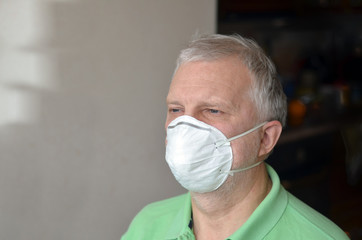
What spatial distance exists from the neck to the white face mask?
3 cm

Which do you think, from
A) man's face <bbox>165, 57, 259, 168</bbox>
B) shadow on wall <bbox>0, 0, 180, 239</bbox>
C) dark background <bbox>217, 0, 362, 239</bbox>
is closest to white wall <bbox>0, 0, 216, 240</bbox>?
shadow on wall <bbox>0, 0, 180, 239</bbox>

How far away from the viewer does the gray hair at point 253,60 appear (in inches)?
64.1

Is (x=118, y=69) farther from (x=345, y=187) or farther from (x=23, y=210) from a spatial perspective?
(x=345, y=187)

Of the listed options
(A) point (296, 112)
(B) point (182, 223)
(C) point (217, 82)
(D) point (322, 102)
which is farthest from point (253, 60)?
(D) point (322, 102)

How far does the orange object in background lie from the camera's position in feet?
11.6

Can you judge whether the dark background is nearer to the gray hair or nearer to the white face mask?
the gray hair

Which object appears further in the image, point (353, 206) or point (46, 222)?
point (353, 206)

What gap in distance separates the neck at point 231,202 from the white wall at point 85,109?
982 mm

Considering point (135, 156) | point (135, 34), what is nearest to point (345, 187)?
point (135, 156)

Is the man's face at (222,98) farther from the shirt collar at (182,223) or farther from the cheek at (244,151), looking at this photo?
the shirt collar at (182,223)

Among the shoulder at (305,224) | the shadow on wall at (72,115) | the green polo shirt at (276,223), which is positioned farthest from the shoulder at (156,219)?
the shadow on wall at (72,115)

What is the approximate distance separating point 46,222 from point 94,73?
70 centimetres

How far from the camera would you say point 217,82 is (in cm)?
159

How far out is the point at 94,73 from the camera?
257 cm
